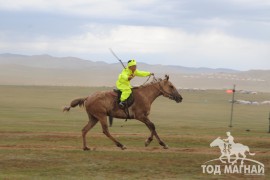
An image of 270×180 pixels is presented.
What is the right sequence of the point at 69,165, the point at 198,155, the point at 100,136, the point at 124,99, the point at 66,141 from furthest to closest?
the point at 100,136, the point at 66,141, the point at 124,99, the point at 198,155, the point at 69,165

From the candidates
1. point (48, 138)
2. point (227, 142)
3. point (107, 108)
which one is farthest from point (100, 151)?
point (48, 138)

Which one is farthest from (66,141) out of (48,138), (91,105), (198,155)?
(198,155)

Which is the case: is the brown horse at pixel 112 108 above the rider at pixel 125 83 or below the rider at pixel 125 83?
below

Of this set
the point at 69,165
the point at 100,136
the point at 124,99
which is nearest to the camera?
the point at 69,165

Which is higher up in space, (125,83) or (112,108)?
(125,83)

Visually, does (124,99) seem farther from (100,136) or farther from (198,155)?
(100,136)

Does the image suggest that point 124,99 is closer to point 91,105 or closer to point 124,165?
point 91,105

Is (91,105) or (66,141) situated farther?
(66,141)

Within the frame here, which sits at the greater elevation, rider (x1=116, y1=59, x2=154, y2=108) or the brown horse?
rider (x1=116, y1=59, x2=154, y2=108)

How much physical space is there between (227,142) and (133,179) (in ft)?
12.0

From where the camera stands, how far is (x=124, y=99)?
736 inches

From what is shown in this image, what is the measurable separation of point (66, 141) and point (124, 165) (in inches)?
329

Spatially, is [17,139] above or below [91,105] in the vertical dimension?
below

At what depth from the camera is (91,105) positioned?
61.5 feet
